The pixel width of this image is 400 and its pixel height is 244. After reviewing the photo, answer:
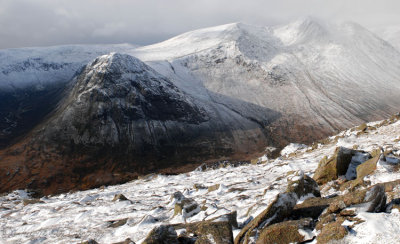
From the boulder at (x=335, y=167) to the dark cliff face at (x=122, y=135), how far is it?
5473 cm

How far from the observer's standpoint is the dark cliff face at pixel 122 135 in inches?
2470

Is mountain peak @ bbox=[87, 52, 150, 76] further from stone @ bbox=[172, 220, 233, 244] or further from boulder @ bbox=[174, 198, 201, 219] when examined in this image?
stone @ bbox=[172, 220, 233, 244]

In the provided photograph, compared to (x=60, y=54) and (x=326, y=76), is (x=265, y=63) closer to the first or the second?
(x=326, y=76)

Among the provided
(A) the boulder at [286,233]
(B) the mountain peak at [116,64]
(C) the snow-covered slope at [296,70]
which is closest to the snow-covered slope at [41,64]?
(C) the snow-covered slope at [296,70]

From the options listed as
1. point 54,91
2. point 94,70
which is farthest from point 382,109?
point 54,91

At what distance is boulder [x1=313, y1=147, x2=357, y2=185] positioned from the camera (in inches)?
454

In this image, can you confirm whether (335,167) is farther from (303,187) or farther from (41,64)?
(41,64)

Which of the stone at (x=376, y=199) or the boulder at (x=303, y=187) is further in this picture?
the boulder at (x=303, y=187)

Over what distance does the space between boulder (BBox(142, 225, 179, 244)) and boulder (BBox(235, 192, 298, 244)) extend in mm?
1895

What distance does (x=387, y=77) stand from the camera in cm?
15300

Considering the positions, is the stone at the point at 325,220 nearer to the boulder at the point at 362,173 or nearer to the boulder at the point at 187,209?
the boulder at the point at 362,173

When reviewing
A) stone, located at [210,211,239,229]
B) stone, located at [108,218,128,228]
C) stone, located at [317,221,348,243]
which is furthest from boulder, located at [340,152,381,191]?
stone, located at [108,218,128,228]

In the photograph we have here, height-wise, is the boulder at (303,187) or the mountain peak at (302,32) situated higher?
the mountain peak at (302,32)

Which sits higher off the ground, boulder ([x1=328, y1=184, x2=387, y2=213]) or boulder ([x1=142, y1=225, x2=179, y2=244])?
boulder ([x1=328, y1=184, x2=387, y2=213])
